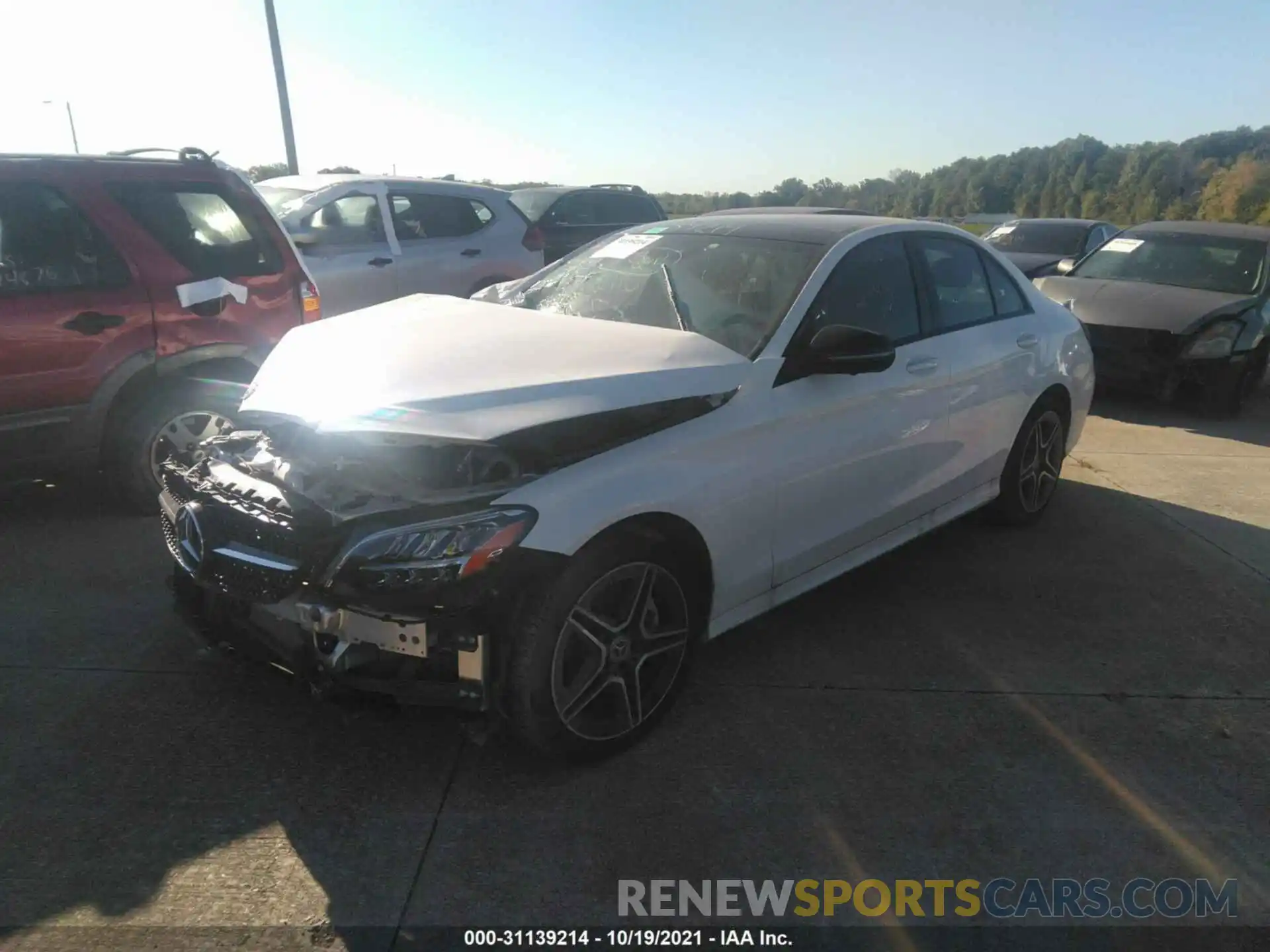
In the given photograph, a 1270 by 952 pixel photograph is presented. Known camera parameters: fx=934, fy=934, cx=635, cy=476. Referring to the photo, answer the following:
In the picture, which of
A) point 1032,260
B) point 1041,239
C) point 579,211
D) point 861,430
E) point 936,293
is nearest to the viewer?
point 861,430

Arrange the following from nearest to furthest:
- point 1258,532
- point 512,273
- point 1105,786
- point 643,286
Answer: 1. point 1105,786
2. point 643,286
3. point 1258,532
4. point 512,273

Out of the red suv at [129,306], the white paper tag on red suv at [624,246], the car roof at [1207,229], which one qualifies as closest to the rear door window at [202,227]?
the red suv at [129,306]

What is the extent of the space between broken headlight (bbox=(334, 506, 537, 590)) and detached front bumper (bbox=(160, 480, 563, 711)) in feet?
0.15

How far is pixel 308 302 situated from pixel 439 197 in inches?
153

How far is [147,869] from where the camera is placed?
244 cm

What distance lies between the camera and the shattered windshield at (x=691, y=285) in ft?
11.7

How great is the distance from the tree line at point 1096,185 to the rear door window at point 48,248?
63.9ft

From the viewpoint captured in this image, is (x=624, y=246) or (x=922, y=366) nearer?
(x=922, y=366)

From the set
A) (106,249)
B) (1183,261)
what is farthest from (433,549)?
(1183,261)

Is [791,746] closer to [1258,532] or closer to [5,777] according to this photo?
[5,777]

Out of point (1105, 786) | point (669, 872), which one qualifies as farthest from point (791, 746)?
point (1105, 786)

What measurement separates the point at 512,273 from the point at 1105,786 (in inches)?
294

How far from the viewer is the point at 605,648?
2.82 metres

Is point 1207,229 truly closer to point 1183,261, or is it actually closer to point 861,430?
point 1183,261
